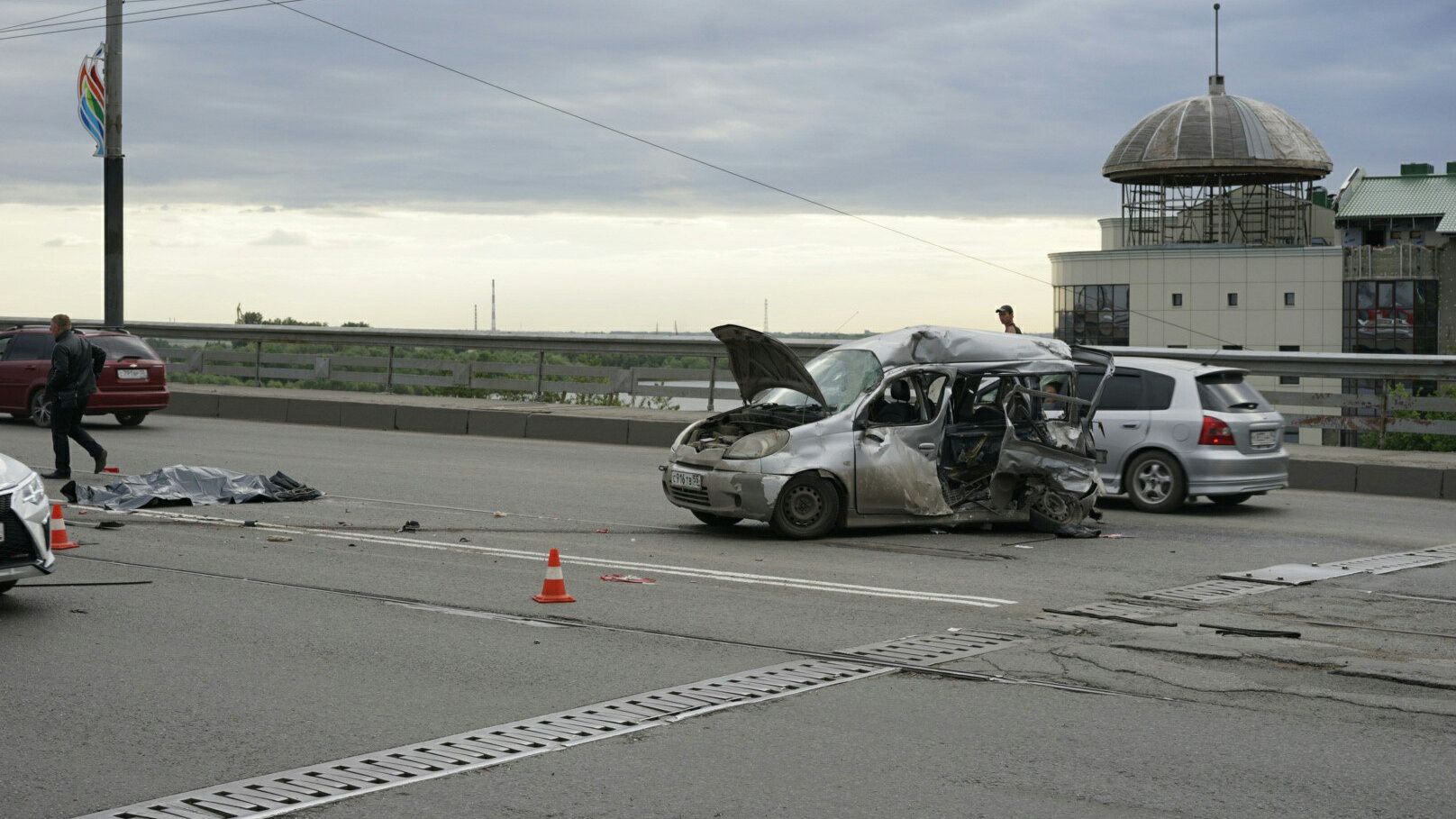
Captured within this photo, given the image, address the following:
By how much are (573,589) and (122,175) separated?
20577 mm

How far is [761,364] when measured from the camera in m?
12.2

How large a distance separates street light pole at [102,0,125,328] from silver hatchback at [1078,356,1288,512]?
62.8ft

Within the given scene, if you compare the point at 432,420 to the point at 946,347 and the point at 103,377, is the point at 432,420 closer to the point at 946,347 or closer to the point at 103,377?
the point at 103,377

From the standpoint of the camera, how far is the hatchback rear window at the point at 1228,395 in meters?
14.1

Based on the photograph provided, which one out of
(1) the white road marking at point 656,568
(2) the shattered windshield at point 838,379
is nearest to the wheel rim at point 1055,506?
(2) the shattered windshield at point 838,379

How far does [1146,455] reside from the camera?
46.2 ft

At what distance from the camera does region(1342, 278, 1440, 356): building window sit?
57.1 metres

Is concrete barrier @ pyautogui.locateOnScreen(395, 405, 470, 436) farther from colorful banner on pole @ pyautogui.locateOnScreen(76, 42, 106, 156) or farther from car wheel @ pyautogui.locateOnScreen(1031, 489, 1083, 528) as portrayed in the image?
car wheel @ pyautogui.locateOnScreen(1031, 489, 1083, 528)

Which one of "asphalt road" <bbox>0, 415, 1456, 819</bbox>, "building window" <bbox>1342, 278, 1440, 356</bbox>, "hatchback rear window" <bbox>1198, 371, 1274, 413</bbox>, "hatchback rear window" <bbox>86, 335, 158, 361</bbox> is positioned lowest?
"asphalt road" <bbox>0, 415, 1456, 819</bbox>

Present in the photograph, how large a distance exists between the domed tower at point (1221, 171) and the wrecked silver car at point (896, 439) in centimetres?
4881

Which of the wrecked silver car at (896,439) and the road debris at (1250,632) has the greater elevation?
the wrecked silver car at (896,439)

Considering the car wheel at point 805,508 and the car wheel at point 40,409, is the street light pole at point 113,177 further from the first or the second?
the car wheel at point 805,508

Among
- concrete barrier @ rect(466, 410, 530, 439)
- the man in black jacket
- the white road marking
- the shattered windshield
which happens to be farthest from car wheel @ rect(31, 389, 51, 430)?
the shattered windshield

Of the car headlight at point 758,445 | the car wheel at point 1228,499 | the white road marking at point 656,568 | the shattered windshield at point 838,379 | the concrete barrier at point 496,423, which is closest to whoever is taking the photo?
the white road marking at point 656,568
